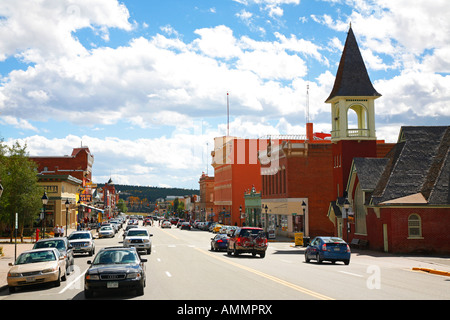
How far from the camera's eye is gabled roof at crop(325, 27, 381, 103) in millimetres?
47750

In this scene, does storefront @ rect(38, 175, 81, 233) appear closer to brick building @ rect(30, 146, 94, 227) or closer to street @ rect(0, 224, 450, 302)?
brick building @ rect(30, 146, 94, 227)

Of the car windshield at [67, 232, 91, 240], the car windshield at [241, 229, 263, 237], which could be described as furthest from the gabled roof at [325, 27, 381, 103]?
the car windshield at [67, 232, 91, 240]

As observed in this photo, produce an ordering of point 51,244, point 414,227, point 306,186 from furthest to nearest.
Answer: point 306,186
point 414,227
point 51,244

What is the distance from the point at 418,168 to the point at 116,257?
2955cm

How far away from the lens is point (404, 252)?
36.3 meters

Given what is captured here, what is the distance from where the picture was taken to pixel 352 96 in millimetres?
47625

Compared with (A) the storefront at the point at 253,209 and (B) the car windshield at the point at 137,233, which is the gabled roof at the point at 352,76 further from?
(A) the storefront at the point at 253,209

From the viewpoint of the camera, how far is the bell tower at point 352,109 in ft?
154

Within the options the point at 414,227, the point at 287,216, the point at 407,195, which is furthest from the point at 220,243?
the point at 287,216

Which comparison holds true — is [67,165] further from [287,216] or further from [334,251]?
[334,251]

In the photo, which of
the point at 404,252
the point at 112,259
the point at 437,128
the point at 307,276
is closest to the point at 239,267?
the point at 307,276

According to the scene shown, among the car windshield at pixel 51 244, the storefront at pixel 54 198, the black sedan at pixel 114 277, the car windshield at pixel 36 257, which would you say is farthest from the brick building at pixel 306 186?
the black sedan at pixel 114 277
